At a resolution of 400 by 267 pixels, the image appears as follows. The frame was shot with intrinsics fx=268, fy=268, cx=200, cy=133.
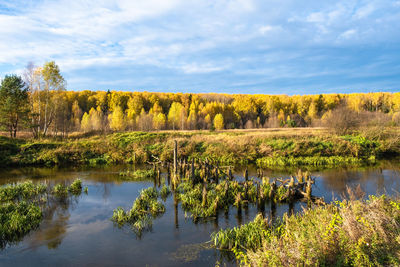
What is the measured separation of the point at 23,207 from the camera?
11.9m

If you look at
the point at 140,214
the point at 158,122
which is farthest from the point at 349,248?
the point at 158,122

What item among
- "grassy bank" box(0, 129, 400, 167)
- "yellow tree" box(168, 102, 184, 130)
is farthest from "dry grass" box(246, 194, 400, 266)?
"yellow tree" box(168, 102, 184, 130)

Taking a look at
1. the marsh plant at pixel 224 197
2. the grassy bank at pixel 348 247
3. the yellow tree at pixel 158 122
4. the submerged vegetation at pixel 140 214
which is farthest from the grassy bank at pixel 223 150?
the yellow tree at pixel 158 122

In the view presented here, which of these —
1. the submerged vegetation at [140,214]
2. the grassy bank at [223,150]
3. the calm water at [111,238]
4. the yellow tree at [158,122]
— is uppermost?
the yellow tree at [158,122]

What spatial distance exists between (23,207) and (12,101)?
90.3 ft

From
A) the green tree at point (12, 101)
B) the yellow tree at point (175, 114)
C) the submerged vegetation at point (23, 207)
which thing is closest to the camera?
the submerged vegetation at point (23, 207)

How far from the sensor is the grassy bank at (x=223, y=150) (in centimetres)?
2711

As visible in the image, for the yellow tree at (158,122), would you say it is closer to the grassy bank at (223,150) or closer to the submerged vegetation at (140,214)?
the grassy bank at (223,150)

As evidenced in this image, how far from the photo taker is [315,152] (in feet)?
94.2

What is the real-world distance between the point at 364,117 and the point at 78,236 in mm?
40538

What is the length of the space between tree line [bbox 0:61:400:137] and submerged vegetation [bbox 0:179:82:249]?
23.1 m

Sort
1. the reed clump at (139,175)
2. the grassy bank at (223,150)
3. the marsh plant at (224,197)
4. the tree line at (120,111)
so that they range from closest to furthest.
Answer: the marsh plant at (224,197) < the reed clump at (139,175) < the grassy bank at (223,150) < the tree line at (120,111)

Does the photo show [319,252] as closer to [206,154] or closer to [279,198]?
[279,198]

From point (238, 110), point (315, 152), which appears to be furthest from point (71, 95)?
point (315, 152)
